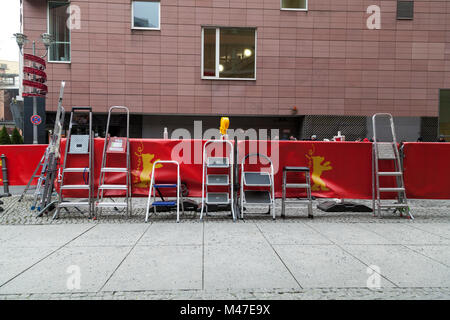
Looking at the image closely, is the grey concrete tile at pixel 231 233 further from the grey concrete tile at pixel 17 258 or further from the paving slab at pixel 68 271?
the grey concrete tile at pixel 17 258

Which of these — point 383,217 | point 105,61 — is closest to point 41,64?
point 105,61

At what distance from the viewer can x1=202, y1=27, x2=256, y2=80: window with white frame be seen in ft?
56.3

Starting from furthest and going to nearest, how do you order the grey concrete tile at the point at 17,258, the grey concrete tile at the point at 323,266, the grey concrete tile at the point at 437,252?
1. the grey concrete tile at the point at 437,252
2. the grey concrete tile at the point at 17,258
3. the grey concrete tile at the point at 323,266

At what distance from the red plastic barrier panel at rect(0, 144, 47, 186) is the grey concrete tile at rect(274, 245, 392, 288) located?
8.23m

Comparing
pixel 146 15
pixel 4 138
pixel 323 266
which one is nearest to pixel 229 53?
pixel 146 15

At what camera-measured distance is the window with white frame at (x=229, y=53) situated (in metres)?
17.2

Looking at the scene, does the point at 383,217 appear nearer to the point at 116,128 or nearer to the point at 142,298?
the point at 142,298

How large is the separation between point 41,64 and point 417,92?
18278mm

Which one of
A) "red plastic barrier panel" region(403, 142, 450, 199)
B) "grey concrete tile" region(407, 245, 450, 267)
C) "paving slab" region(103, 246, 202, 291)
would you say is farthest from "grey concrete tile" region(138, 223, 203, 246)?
"red plastic barrier panel" region(403, 142, 450, 199)

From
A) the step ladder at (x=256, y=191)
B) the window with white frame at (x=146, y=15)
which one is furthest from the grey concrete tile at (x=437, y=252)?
the window with white frame at (x=146, y=15)

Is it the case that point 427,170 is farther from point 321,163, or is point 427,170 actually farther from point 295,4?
point 295,4

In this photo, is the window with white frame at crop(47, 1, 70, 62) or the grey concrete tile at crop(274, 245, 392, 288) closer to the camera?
the grey concrete tile at crop(274, 245, 392, 288)

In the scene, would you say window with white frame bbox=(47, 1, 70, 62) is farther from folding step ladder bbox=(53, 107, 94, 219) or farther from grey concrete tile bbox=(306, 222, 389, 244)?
grey concrete tile bbox=(306, 222, 389, 244)

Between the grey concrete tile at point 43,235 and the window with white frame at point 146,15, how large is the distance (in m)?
13.0
